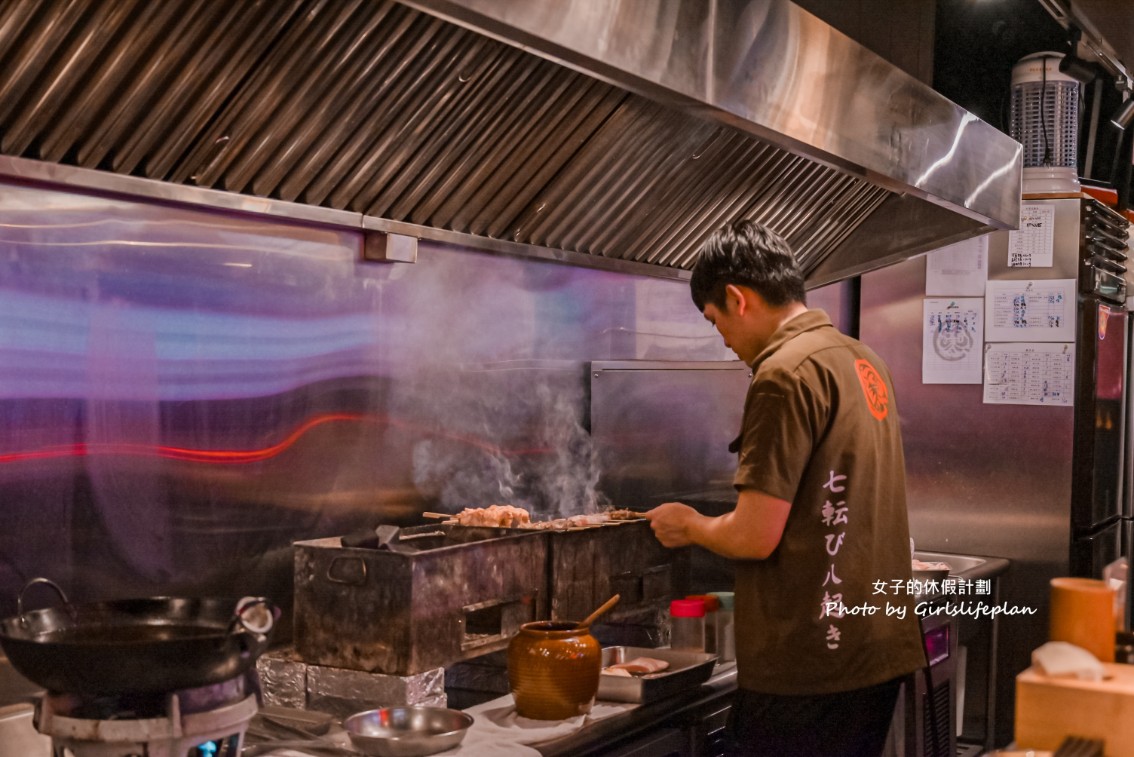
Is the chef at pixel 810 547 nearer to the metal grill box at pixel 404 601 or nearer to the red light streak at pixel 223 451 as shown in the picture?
the metal grill box at pixel 404 601

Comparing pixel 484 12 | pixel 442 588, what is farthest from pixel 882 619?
pixel 484 12

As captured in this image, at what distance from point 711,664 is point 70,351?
1607mm

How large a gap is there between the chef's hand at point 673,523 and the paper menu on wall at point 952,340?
2.70 m

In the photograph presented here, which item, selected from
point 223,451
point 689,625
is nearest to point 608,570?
point 689,625

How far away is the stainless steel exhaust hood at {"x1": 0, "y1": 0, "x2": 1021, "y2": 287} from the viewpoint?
84.1 inches

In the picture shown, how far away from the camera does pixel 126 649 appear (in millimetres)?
1604

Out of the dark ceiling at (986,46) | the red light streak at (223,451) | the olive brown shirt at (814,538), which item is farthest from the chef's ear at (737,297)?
the dark ceiling at (986,46)

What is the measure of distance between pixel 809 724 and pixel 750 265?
1.03 m

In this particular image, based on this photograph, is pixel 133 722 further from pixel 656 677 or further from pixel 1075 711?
pixel 1075 711

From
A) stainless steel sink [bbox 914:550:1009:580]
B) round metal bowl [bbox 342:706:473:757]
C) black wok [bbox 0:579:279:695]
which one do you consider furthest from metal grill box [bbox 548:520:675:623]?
stainless steel sink [bbox 914:550:1009:580]

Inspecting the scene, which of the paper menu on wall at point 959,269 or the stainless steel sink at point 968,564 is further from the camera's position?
the paper menu on wall at point 959,269

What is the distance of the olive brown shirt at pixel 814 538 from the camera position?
98.1 inches

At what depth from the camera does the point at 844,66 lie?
9.99ft

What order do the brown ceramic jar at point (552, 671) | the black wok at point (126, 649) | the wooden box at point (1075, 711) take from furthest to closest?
1. the brown ceramic jar at point (552, 671)
2. the wooden box at point (1075, 711)
3. the black wok at point (126, 649)
